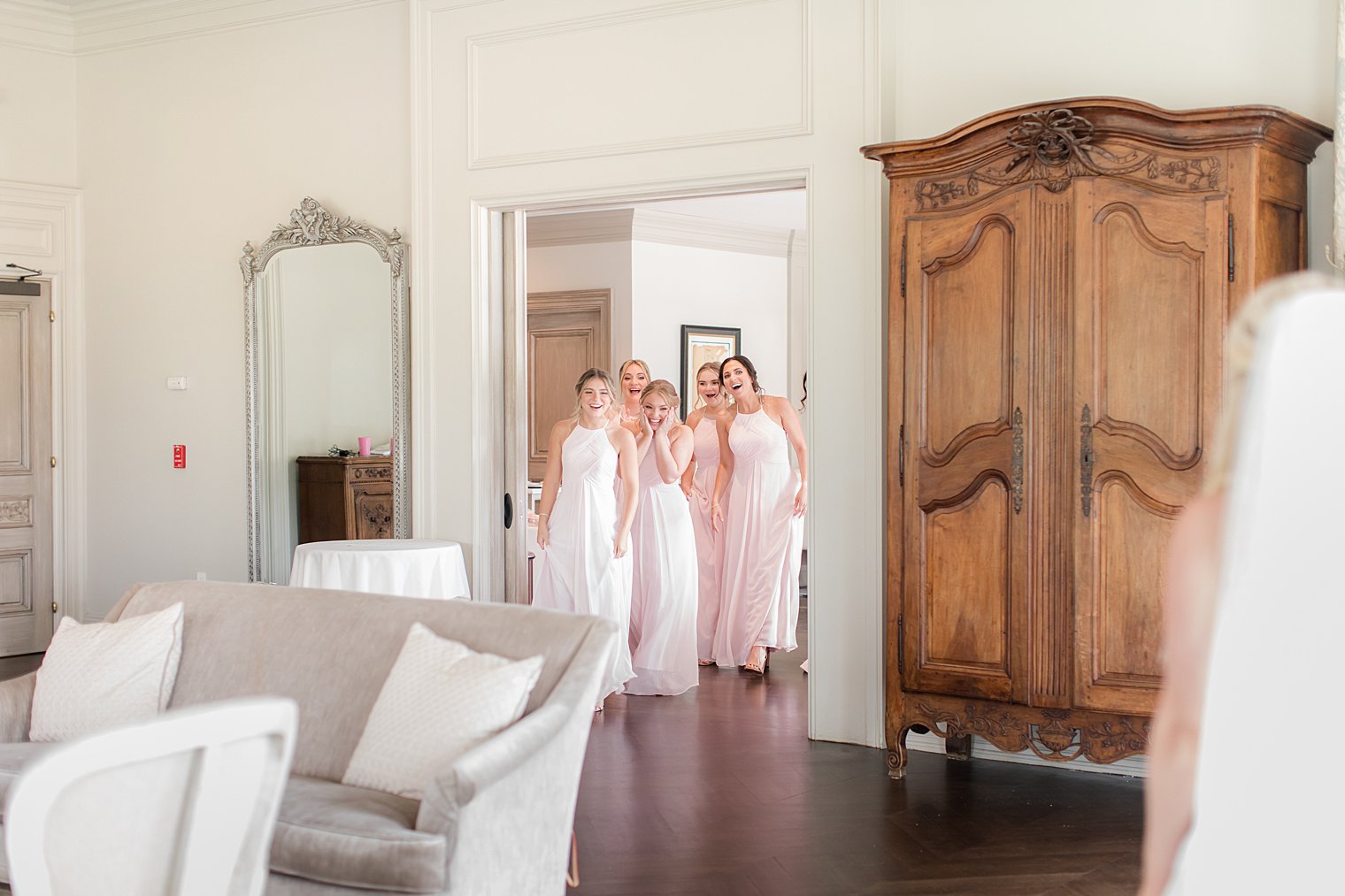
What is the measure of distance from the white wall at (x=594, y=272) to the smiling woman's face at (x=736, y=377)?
2761mm

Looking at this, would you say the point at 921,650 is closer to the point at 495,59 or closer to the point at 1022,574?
the point at 1022,574

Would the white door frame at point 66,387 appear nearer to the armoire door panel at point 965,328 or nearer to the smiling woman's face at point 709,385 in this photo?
the smiling woman's face at point 709,385

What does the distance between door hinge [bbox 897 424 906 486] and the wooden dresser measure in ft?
8.83

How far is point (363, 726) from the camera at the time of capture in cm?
320

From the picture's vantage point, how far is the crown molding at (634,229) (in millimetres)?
9500

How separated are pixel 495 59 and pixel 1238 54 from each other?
315cm

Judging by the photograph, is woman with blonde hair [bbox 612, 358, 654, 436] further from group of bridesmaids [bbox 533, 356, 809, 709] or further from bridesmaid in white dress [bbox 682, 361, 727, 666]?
bridesmaid in white dress [bbox 682, 361, 727, 666]

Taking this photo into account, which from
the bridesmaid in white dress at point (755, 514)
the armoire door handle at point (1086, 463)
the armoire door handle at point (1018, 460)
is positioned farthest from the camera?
the bridesmaid in white dress at point (755, 514)

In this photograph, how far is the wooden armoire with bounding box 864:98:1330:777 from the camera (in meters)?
3.88

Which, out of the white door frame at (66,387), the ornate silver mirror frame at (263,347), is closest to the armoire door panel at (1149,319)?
the ornate silver mirror frame at (263,347)

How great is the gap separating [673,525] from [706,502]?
3.10 ft

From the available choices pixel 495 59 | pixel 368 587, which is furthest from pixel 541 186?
pixel 368 587

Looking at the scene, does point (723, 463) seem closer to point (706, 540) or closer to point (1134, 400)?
point (706, 540)

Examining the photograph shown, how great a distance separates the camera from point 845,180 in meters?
4.86
